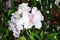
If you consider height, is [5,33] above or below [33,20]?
below

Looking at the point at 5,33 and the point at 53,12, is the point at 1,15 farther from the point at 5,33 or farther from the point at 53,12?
the point at 53,12

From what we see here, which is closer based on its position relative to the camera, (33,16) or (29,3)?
(33,16)

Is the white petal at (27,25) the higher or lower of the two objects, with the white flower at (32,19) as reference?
lower

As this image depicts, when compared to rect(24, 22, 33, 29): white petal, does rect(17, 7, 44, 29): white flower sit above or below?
above

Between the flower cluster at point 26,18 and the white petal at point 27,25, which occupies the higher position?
the flower cluster at point 26,18

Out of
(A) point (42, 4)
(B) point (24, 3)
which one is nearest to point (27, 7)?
(B) point (24, 3)

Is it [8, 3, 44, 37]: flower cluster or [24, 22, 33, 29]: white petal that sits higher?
[8, 3, 44, 37]: flower cluster

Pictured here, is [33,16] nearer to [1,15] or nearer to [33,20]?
[33,20]
